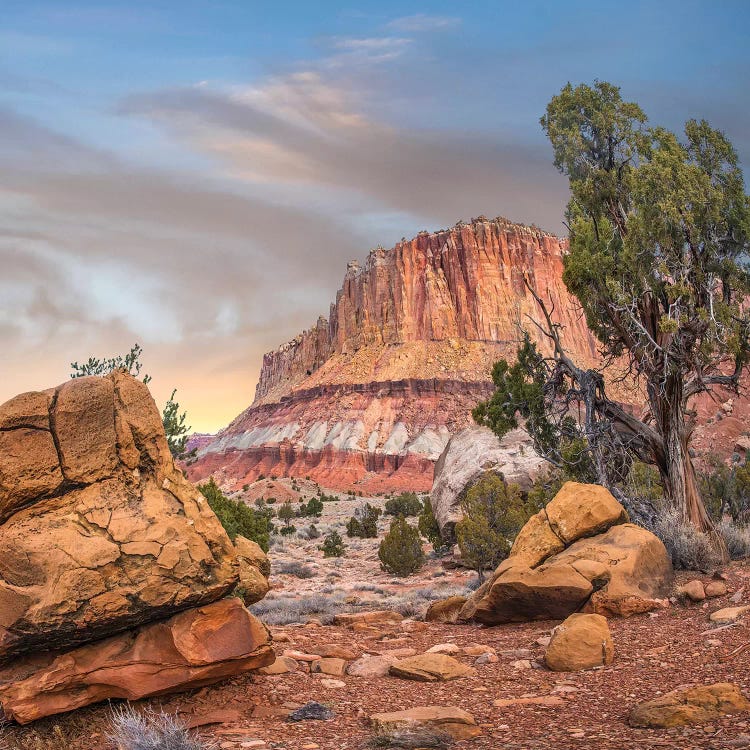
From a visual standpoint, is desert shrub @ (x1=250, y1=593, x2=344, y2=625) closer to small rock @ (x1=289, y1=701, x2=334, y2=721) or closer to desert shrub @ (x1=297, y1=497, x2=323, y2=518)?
small rock @ (x1=289, y1=701, x2=334, y2=721)

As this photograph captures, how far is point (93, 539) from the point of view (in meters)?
6.52

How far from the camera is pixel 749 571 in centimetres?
1186

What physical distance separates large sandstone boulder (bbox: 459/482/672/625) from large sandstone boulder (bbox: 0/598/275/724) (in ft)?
16.5

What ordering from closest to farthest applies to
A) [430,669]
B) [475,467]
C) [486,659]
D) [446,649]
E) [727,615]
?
[430,669] < [486,659] < [727,615] < [446,649] < [475,467]

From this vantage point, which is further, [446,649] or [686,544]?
[686,544]

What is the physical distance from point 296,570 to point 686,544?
487 inches

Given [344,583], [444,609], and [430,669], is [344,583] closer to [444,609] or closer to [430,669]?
[444,609]

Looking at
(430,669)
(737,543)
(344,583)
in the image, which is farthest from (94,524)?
(344,583)

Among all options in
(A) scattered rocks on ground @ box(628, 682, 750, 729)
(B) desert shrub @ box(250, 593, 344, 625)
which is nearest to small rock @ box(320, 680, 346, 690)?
(A) scattered rocks on ground @ box(628, 682, 750, 729)

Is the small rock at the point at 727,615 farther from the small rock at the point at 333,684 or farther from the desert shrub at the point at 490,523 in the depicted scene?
the desert shrub at the point at 490,523

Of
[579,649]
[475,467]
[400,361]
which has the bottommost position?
[579,649]

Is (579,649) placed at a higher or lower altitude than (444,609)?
higher

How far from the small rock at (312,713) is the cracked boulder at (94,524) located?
1.38 metres

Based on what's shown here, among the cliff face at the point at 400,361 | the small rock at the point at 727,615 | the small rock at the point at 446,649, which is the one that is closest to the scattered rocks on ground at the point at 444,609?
the small rock at the point at 446,649
